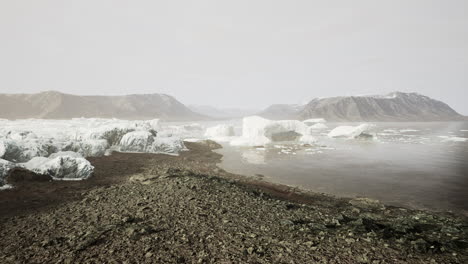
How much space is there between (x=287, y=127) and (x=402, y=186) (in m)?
21.3

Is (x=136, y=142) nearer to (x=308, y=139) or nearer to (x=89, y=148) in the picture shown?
(x=89, y=148)

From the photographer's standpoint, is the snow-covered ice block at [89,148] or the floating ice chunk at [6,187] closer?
the floating ice chunk at [6,187]

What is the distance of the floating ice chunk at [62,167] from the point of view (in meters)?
9.38

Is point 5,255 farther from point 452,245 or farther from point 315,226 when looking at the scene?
point 452,245

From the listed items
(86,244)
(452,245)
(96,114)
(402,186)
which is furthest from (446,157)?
(96,114)

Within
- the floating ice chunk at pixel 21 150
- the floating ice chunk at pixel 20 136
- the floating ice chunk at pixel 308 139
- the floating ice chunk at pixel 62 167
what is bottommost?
the floating ice chunk at pixel 308 139

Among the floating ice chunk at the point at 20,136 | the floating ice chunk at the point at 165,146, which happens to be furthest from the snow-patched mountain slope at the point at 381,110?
the floating ice chunk at the point at 20,136

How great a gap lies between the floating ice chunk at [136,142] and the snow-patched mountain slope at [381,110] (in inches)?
5257

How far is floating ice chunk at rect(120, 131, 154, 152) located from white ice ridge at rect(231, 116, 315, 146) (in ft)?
36.8

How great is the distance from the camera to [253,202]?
22.6 feet

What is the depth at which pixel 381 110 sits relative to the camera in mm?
147875

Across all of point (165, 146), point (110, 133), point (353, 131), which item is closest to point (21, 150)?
point (110, 133)

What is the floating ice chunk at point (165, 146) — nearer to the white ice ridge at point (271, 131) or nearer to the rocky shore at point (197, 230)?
the white ice ridge at point (271, 131)

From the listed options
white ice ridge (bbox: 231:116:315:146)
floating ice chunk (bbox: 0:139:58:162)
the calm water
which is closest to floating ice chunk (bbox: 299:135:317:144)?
white ice ridge (bbox: 231:116:315:146)
